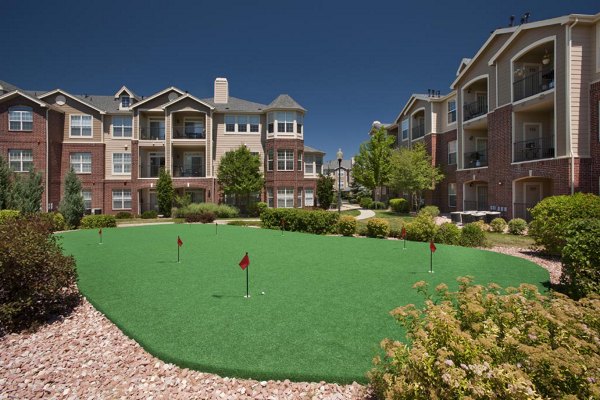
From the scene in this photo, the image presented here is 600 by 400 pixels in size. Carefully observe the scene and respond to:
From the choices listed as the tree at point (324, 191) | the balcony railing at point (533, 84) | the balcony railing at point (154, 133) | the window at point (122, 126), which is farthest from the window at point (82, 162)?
the balcony railing at point (533, 84)

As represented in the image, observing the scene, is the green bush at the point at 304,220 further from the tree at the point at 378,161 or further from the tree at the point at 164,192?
the tree at the point at 378,161

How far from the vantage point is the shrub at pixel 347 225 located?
17.9 meters

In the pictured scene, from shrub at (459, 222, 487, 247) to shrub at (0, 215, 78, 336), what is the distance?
14.3 metres

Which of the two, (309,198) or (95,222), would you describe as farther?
(309,198)

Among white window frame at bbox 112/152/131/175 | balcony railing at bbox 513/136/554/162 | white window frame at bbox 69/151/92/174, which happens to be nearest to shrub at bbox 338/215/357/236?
balcony railing at bbox 513/136/554/162

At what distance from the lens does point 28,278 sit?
6285 millimetres

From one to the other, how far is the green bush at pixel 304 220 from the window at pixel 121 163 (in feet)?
59.9

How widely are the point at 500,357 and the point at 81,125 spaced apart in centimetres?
3696

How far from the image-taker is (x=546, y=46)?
19.4 m

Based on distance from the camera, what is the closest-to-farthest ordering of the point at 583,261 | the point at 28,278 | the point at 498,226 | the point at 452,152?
the point at 28,278 → the point at 583,261 → the point at 498,226 → the point at 452,152

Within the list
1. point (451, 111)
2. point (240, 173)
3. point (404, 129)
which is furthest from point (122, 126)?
point (451, 111)

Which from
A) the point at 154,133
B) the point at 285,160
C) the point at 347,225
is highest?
the point at 154,133

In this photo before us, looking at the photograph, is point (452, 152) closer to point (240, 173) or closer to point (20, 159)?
point (240, 173)

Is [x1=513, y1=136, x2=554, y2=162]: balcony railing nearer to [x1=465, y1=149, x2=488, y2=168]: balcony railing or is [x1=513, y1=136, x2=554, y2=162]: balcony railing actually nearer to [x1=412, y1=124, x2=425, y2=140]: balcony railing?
[x1=465, y1=149, x2=488, y2=168]: balcony railing
